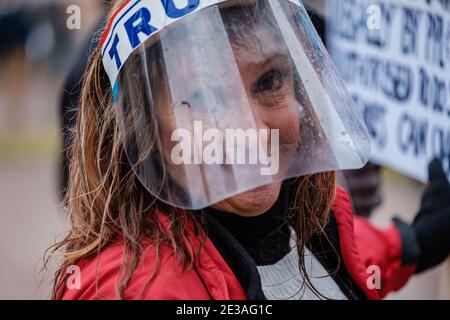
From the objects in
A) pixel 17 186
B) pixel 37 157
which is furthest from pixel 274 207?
pixel 37 157

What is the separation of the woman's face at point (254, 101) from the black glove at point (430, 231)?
86 centimetres

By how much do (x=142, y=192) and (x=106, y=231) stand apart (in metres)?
0.09

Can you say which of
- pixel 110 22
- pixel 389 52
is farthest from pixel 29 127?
pixel 110 22

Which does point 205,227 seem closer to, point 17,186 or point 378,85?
point 378,85

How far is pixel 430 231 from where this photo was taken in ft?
6.99

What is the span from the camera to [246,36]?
1340mm

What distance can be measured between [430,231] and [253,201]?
0.90 m

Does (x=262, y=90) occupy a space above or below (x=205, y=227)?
above

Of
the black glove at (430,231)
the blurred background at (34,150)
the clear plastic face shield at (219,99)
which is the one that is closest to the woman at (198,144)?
the clear plastic face shield at (219,99)

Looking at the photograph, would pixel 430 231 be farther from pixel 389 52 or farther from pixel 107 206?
pixel 107 206

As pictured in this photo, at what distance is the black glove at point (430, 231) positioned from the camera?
213 centimetres

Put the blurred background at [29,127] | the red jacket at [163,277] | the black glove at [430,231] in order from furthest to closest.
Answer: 1. the blurred background at [29,127]
2. the black glove at [430,231]
3. the red jacket at [163,277]

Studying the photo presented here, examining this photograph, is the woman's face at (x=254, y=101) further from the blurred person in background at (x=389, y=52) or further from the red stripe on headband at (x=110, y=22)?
the blurred person in background at (x=389, y=52)

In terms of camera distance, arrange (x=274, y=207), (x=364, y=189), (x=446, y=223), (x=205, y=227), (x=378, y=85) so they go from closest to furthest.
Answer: (x=205, y=227) < (x=274, y=207) < (x=446, y=223) < (x=378, y=85) < (x=364, y=189)
